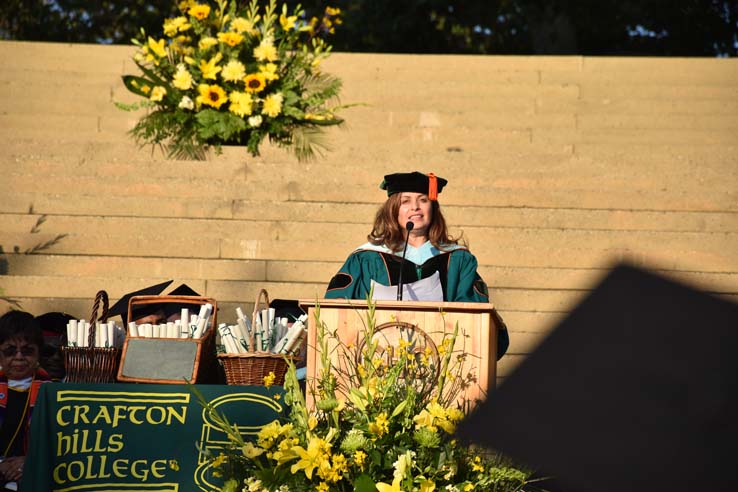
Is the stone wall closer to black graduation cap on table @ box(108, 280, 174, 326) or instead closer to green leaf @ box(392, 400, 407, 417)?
black graduation cap on table @ box(108, 280, 174, 326)

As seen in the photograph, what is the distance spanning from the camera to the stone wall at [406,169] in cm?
807

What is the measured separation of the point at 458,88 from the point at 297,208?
8.08 feet

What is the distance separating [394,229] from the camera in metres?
6.05

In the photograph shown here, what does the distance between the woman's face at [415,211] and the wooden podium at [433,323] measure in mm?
1419

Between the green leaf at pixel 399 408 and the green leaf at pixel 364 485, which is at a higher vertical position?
the green leaf at pixel 399 408


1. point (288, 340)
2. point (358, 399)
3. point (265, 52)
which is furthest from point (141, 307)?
point (265, 52)

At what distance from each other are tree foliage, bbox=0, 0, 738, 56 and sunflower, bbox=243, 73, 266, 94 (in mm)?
7292

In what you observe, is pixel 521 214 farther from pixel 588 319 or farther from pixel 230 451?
pixel 230 451

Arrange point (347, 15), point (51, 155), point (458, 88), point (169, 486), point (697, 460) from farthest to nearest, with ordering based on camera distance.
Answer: point (347, 15) → point (458, 88) → point (51, 155) → point (697, 460) → point (169, 486)

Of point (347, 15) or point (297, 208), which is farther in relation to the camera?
point (347, 15)

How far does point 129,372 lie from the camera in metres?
5.22

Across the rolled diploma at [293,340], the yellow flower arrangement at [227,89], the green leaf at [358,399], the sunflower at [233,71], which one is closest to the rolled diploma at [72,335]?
the rolled diploma at [293,340]

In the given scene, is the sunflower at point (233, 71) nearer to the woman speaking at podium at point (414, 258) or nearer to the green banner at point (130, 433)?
the woman speaking at podium at point (414, 258)

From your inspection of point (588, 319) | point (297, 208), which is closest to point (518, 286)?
point (588, 319)
